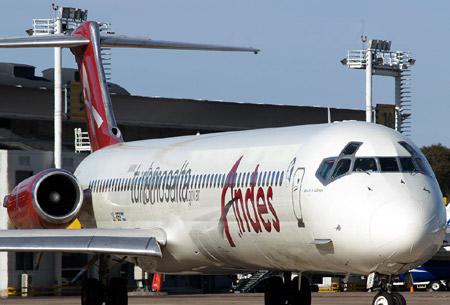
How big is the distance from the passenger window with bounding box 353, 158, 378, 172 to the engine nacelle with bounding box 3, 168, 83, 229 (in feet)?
28.7

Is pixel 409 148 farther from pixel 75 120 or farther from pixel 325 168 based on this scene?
pixel 75 120

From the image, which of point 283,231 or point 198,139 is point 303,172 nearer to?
point 283,231

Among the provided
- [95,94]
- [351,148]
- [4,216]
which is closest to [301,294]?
[351,148]

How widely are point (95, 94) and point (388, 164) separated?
40.2ft

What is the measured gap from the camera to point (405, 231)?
19.2 m

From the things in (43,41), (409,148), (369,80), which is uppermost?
(43,41)

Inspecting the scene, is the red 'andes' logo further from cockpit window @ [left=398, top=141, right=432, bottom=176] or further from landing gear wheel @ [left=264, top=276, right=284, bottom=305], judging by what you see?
cockpit window @ [left=398, top=141, right=432, bottom=176]

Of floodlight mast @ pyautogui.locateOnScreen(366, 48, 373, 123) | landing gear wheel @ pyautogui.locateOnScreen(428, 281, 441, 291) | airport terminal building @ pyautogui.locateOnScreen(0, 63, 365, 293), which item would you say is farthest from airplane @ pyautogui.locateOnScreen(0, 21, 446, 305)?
floodlight mast @ pyautogui.locateOnScreen(366, 48, 373, 123)

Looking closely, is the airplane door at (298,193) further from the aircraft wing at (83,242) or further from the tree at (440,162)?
the tree at (440,162)

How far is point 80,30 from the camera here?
105ft

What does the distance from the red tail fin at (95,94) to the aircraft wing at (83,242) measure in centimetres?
626

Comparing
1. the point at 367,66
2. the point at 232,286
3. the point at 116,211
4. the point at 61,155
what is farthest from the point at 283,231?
the point at 367,66

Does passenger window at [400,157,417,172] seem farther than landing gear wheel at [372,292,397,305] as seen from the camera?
Yes

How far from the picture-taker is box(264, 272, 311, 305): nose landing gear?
25000 millimetres
